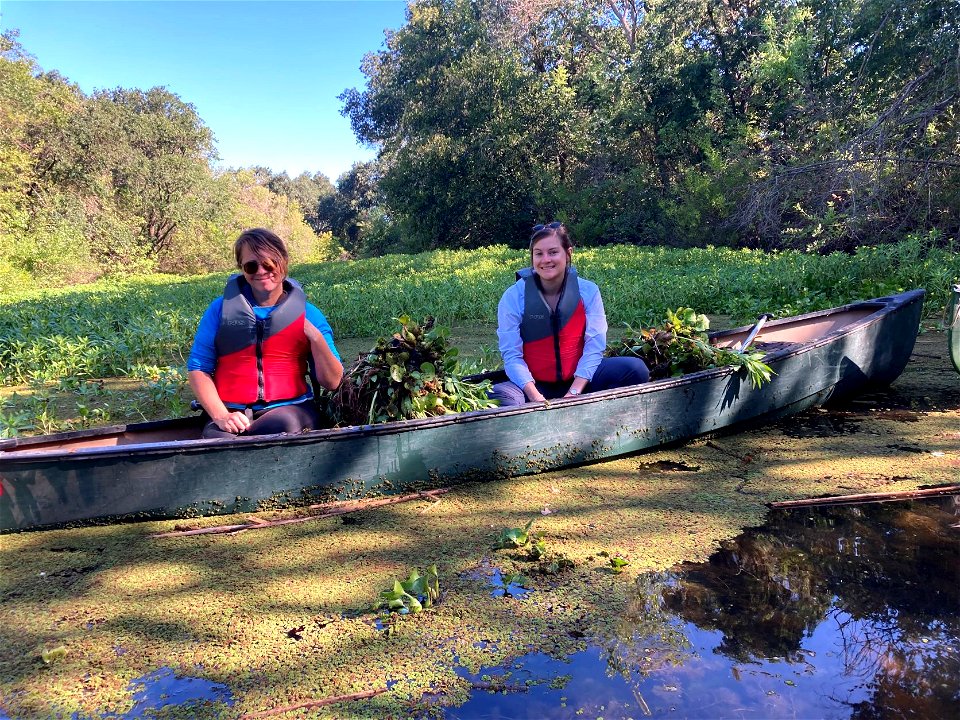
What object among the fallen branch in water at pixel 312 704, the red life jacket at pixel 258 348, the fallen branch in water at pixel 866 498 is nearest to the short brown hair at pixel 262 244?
the red life jacket at pixel 258 348

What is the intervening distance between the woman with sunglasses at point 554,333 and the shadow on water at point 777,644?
1.37 m

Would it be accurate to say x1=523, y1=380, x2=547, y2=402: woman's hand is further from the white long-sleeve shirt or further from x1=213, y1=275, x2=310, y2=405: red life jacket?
x1=213, y1=275, x2=310, y2=405: red life jacket

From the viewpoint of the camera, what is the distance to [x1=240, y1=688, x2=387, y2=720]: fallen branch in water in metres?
2.04

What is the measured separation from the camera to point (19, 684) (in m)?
2.23

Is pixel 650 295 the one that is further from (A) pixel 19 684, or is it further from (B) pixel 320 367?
(A) pixel 19 684

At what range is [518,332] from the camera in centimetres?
410

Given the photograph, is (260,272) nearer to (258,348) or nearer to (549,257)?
(258,348)

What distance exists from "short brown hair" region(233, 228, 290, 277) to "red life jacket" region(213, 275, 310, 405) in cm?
20

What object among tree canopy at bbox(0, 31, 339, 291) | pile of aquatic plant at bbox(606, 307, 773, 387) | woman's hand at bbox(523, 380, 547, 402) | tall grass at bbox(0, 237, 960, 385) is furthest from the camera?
tree canopy at bbox(0, 31, 339, 291)

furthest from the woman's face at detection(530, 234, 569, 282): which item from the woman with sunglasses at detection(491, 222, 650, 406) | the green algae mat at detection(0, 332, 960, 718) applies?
the green algae mat at detection(0, 332, 960, 718)

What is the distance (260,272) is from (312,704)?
6.50 ft

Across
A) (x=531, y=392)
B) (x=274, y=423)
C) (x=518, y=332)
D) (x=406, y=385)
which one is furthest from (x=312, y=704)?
(x=518, y=332)

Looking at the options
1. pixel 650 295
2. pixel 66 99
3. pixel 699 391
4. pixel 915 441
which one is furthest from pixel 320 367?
pixel 66 99

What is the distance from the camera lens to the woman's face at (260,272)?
10.9 feet
